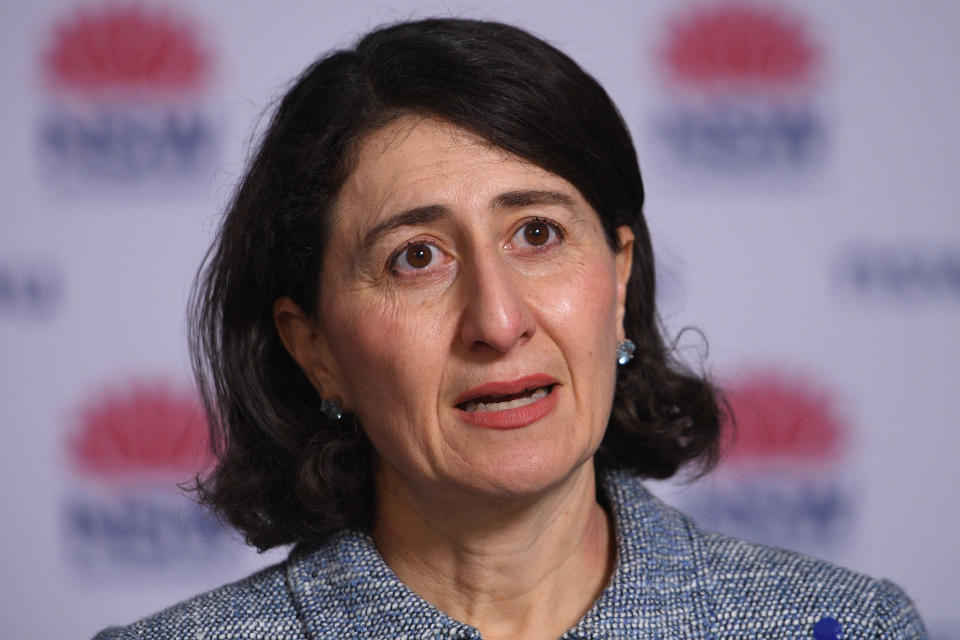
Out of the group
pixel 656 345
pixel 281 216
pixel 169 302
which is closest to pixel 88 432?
pixel 169 302

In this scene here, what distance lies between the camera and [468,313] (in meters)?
1.63

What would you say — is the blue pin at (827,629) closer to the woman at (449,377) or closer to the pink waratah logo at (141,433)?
the woman at (449,377)

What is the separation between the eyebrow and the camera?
1652mm

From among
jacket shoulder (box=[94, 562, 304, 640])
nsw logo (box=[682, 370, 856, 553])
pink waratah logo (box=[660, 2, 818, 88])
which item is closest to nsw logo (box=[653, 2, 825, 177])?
pink waratah logo (box=[660, 2, 818, 88])

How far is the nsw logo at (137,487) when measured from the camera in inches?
109

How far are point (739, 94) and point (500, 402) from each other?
1368 millimetres

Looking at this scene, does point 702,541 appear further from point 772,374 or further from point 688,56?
point 688,56

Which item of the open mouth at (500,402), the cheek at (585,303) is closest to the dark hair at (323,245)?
the cheek at (585,303)

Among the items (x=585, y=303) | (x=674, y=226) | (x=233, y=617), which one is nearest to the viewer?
(x=585, y=303)

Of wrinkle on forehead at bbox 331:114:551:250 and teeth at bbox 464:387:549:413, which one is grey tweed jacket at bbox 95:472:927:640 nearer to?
teeth at bbox 464:387:549:413

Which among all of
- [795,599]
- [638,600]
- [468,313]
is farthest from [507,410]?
[795,599]

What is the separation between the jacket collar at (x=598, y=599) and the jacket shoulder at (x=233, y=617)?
0.08 ft

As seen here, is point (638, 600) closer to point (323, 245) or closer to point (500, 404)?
point (500, 404)

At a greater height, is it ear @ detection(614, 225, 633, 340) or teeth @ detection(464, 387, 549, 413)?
ear @ detection(614, 225, 633, 340)
